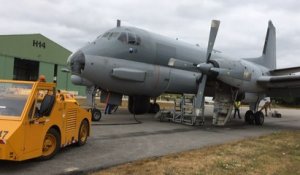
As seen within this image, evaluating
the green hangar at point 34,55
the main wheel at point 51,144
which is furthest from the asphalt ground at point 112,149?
the green hangar at point 34,55

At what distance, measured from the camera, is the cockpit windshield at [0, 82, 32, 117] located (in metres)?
7.40

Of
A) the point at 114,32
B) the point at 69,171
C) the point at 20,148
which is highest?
the point at 114,32

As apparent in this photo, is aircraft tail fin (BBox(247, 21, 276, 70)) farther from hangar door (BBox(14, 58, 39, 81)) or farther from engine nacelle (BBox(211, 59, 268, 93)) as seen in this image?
hangar door (BBox(14, 58, 39, 81))

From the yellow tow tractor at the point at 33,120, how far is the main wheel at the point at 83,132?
0.56 metres

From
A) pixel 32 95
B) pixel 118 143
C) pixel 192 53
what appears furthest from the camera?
pixel 192 53

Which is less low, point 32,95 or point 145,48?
point 145,48

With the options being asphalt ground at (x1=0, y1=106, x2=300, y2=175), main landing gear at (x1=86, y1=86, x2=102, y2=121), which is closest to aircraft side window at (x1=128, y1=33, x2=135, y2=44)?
main landing gear at (x1=86, y1=86, x2=102, y2=121)

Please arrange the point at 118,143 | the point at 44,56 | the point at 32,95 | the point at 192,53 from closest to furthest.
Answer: the point at 32,95, the point at 118,143, the point at 192,53, the point at 44,56

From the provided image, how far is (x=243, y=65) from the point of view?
1836cm

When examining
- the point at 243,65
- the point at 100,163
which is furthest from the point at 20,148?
the point at 243,65

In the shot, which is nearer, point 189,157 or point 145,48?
point 189,157

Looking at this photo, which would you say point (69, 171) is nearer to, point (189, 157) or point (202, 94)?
point (189, 157)

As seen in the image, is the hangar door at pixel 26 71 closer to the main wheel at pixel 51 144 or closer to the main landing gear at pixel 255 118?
the main landing gear at pixel 255 118

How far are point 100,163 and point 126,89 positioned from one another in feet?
30.4
